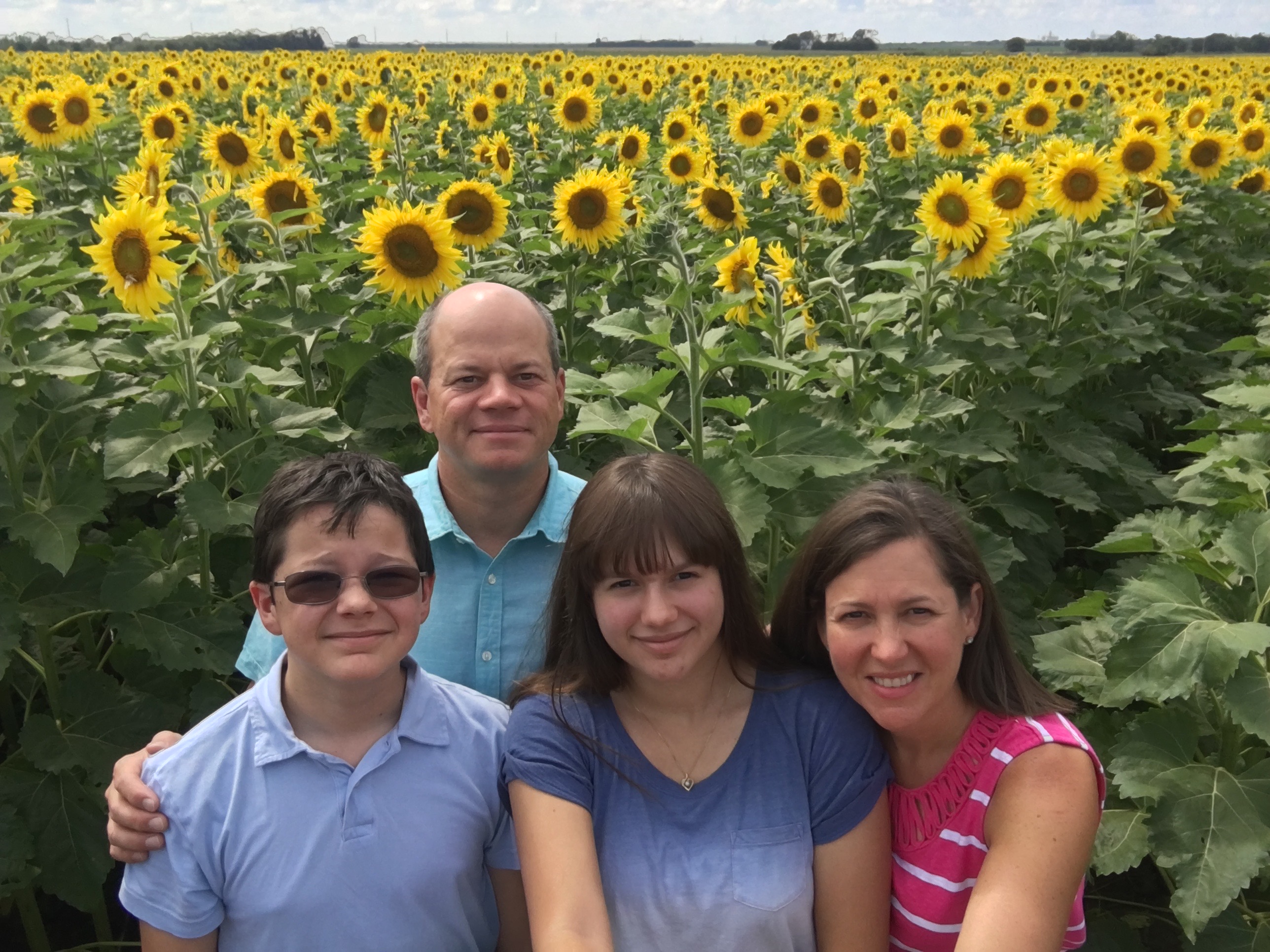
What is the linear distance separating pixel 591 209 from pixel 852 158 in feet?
9.48

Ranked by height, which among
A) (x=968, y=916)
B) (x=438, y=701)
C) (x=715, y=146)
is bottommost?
(x=968, y=916)

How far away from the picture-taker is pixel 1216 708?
2.74 metres

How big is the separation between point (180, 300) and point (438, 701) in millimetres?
1800

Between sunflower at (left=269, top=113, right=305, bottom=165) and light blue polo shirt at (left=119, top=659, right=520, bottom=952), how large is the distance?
16.2 feet

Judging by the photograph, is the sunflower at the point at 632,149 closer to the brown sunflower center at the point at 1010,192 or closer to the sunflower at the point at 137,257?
the brown sunflower center at the point at 1010,192

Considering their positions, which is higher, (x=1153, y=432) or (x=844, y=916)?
(x=1153, y=432)

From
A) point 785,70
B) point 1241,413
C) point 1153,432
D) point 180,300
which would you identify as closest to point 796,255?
point 1153,432

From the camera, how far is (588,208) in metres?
5.12

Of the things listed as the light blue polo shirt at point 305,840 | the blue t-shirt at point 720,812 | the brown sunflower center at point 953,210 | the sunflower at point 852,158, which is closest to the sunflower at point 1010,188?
the brown sunflower center at point 953,210

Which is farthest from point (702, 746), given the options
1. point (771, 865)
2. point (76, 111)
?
point (76, 111)

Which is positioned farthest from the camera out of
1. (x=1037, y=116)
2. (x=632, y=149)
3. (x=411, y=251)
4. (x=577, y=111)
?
(x=577, y=111)

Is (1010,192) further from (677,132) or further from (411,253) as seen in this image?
(677,132)

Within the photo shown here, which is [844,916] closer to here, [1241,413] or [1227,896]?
[1227,896]

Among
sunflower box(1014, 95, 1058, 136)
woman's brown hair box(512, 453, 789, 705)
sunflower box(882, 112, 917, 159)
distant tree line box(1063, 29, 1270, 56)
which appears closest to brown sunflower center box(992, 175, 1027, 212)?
sunflower box(882, 112, 917, 159)
